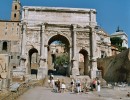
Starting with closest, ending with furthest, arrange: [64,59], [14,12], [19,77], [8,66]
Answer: [8,66], [19,77], [64,59], [14,12]

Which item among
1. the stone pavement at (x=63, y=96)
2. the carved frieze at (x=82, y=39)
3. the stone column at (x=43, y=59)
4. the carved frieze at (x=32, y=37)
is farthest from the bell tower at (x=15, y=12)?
the stone pavement at (x=63, y=96)

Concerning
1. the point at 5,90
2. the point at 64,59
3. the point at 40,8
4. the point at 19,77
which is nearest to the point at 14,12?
the point at 64,59

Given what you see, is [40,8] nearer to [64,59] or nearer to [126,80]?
[126,80]

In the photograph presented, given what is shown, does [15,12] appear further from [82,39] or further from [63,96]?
[63,96]

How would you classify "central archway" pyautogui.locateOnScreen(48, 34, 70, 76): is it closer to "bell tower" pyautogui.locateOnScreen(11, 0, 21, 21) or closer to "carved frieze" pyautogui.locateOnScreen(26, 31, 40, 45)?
"carved frieze" pyautogui.locateOnScreen(26, 31, 40, 45)

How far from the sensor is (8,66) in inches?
544

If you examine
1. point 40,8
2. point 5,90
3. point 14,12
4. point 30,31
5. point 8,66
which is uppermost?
point 14,12

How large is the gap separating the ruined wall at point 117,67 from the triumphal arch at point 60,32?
3707 millimetres

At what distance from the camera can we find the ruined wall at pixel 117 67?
33.5 meters

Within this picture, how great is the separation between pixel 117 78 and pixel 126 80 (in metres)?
3.44

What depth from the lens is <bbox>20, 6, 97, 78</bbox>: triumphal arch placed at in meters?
35.0

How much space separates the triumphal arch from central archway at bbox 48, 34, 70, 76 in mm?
544

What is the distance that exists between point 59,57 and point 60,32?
33.6 meters

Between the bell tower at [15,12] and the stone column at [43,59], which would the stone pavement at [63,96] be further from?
the bell tower at [15,12]
